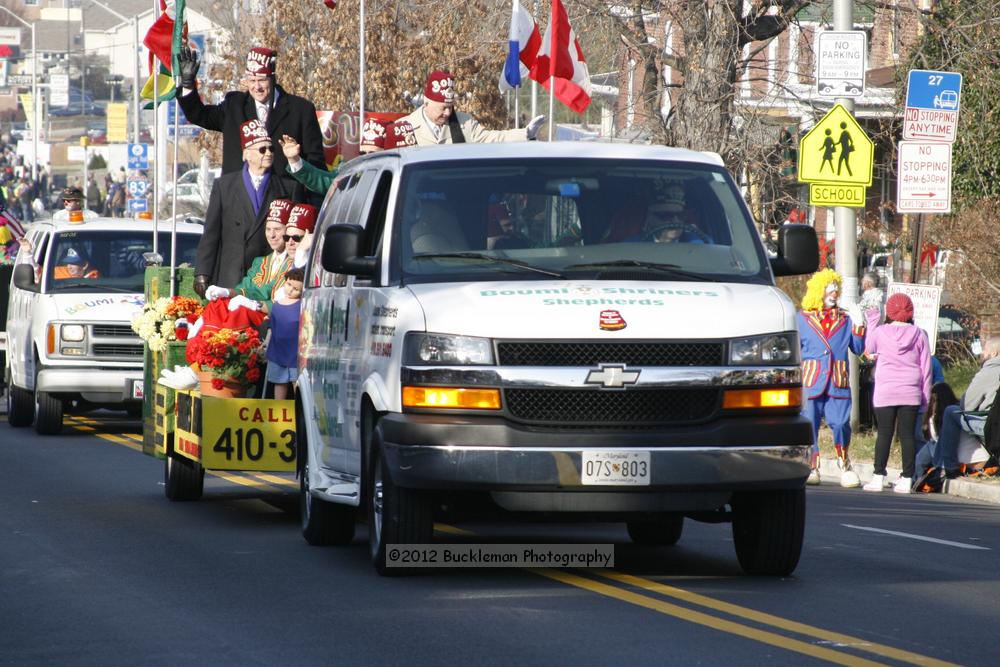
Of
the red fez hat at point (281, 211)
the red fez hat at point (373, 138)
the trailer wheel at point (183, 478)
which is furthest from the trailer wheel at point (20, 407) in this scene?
the red fez hat at point (281, 211)

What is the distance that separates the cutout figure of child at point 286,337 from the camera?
1254 centimetres

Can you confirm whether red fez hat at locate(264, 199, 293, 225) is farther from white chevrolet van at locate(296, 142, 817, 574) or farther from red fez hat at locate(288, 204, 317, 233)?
white chevrolet van at locate(296, 142, 817, 574)

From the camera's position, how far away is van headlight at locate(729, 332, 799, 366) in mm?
9180

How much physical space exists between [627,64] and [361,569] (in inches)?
647

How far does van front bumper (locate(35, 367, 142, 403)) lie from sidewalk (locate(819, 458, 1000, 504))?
704 centimetres

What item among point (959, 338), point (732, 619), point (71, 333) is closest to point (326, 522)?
point (732, 619)

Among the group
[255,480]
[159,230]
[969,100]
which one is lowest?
[255,480]

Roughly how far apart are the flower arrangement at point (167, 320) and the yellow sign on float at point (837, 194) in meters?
7.29

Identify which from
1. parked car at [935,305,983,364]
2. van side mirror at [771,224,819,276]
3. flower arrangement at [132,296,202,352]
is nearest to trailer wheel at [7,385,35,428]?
flower arrangement at [132,296,202,352]

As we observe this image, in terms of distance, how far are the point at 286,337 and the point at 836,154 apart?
8554 mm

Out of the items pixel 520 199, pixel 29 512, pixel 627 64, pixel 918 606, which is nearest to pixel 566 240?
pixel 520 199

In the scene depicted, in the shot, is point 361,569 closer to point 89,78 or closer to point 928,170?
point 928,170

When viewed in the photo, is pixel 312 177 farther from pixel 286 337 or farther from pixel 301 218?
pixel 286 337

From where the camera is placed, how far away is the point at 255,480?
16.0m
